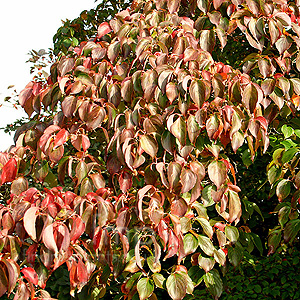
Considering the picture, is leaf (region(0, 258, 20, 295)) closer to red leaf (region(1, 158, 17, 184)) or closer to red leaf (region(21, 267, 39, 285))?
red leaf (region(21, 267, 39, 285))

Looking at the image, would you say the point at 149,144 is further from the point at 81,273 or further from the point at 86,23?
the point at 86,23

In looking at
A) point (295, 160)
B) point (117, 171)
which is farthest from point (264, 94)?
point (117, 171)

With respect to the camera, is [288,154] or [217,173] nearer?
[217,173]

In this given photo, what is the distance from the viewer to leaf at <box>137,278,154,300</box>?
Answer: 1758 mm

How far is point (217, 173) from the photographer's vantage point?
1887mm

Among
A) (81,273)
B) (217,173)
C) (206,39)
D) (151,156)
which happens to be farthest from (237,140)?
(81,273)

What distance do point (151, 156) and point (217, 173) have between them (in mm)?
313

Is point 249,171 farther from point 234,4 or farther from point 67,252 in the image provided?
point 67,252

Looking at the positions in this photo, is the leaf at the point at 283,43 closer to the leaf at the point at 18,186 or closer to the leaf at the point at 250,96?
the leaf at the point at 250,96

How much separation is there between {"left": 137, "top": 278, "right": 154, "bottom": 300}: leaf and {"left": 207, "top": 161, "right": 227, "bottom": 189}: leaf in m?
0.52

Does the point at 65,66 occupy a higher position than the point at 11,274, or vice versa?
the point at 65,66

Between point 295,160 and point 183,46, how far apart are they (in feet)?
2.57

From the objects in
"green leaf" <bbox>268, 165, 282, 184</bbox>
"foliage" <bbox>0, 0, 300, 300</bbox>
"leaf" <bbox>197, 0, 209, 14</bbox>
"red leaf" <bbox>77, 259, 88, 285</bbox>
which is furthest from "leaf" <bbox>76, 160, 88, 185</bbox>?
"leaf" <bbox>197, 0, 209, 14</bbox>

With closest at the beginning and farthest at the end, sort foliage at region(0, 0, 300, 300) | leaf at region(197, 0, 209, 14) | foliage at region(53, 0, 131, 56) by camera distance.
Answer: foliage at region(0, 0, 300, 300) → leaf at region(197, 0, 209, 14) → foliage at region(53, 0, 131, 56)
